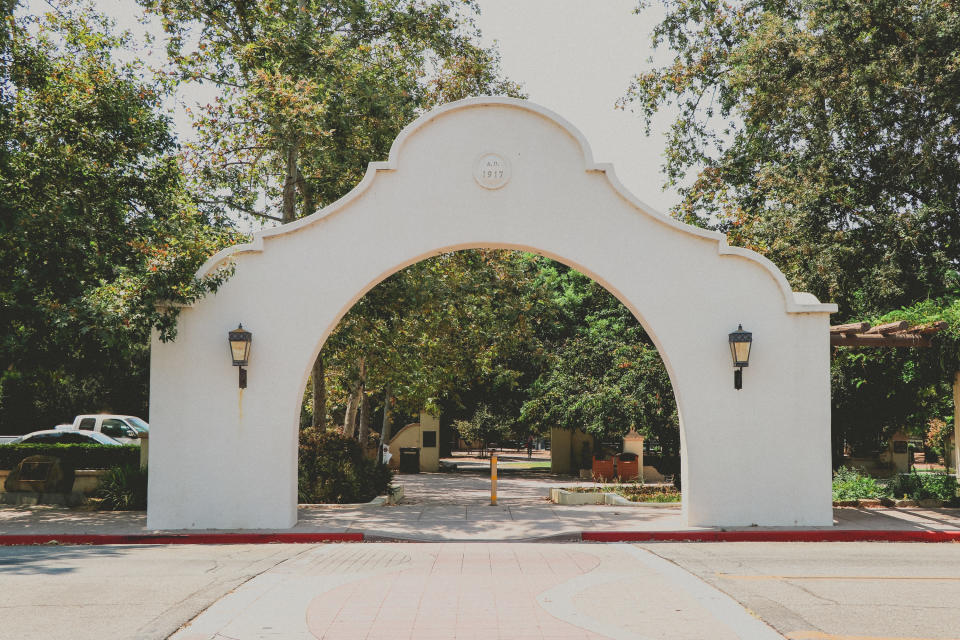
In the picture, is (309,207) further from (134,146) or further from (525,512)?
(525,512)

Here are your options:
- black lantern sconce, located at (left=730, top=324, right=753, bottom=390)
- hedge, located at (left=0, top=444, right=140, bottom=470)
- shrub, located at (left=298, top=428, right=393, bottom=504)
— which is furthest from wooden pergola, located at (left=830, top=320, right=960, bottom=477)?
hedge, located at (left=0, top=444, right=140, bottom=470)

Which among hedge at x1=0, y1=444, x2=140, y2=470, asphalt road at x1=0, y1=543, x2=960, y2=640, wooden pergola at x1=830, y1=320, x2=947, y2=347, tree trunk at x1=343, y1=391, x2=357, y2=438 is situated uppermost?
wooden pergola at x1=830, y1=320, x2=947, y2=347

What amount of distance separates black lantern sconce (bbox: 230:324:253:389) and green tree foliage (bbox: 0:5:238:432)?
2.90ft

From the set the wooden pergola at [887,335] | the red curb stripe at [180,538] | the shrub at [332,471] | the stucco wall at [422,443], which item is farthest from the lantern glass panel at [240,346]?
the stucco wall at [422,443]

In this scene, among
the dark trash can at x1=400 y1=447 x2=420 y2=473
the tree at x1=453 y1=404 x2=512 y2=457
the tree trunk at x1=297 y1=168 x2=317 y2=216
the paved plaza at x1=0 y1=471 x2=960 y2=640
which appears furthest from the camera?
the tree at x1=453 y1=404 x2=512 y2=457

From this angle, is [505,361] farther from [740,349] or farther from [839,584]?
[839,584]

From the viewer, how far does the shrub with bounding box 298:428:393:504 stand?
14562 mm

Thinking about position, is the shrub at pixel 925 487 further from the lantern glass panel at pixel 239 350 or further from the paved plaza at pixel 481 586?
the lantern glass panel at pixel 239 350

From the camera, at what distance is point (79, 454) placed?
15891 millimetres

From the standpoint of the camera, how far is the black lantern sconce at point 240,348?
38.1 feet

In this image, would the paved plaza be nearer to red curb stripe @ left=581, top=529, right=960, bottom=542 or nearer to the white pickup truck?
red curb stripe @ left=581, top=529, right=960, bottom=542

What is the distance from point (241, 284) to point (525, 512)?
6147 millimetres

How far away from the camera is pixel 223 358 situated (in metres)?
11.9

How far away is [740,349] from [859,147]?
8780mm
